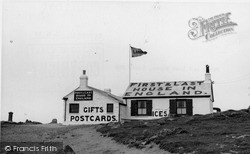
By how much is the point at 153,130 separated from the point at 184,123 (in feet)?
12.2

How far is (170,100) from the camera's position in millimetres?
38938

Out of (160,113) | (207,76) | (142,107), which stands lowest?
(160,113)

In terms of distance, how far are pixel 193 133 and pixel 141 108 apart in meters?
13.7

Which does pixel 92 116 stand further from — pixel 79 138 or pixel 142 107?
pixel 79 138

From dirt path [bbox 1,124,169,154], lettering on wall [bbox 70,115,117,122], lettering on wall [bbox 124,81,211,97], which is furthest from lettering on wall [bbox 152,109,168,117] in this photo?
dirt path [bbox 1,124,169,154]

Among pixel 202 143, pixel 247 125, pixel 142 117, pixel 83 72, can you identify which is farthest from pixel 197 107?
pixel 202 143

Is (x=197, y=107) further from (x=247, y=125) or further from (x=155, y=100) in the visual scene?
(x=247, y=125)

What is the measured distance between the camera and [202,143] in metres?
22.4

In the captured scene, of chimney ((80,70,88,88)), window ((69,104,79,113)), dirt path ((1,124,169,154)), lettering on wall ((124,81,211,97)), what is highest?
chimney ((80,70,88,88))

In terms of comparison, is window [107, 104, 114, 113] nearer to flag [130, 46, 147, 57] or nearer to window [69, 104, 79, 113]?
window [69, 104, 79, 113]

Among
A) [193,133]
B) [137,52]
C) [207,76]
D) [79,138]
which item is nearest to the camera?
[193,133]

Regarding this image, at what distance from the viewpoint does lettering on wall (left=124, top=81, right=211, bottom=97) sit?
39.1m

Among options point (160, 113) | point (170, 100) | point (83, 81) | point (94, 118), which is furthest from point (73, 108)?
point (170, 100)

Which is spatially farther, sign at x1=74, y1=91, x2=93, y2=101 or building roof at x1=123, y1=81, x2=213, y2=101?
sign at x1=74, y1=91, x2=93, y2=101
